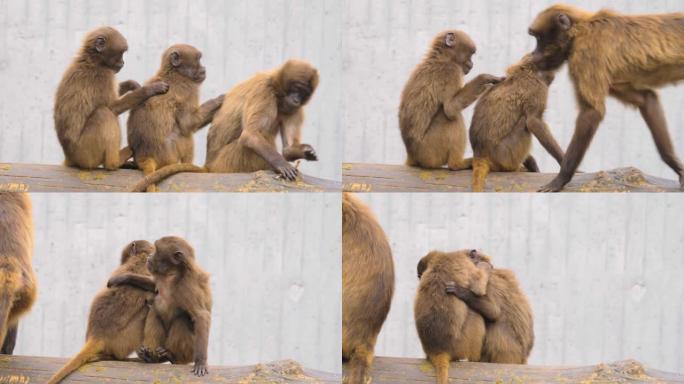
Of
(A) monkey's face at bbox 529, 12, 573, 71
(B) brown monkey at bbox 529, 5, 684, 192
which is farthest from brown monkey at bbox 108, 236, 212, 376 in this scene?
(A) monkey's face at bbox 529, 12, 573, 71

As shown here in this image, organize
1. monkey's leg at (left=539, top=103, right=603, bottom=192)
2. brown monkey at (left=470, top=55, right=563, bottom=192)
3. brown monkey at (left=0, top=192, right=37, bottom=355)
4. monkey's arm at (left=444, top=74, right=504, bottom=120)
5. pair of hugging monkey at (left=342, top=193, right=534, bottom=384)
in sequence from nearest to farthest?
brown monkey at (left=0, top=192, right=37, bottom=355) < pair of hugging monkey at (left=342, top=193, right=534, bottom=384) < monkey's leg at (left=539, top=103, right=603, bottom=192) < brown monkey at (left=470, top=55, right=563, bottom=192) < monkey's arm at (left=444, top=74, right=504, bottom=120)

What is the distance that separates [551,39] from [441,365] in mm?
3244

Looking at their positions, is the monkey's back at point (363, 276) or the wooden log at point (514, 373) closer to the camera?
the wooden log at point (514, 373)

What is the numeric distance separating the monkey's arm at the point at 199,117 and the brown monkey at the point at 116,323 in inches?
61.4

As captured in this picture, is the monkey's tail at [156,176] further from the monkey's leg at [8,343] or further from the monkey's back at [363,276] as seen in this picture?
the monkey's leg at [8,343]

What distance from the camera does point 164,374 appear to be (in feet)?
26.7

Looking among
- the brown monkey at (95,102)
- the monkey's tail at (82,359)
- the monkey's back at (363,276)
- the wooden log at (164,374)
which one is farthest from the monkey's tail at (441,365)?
the brown monkey at (95,102)

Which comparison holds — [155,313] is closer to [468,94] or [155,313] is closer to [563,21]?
[468,94]

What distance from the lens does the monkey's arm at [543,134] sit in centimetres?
924

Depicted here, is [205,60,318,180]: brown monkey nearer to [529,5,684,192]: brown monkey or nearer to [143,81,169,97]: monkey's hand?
[143,81,169,97]: monkey's hand

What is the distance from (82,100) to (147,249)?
1.52m

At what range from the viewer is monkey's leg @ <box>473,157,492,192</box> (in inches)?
363

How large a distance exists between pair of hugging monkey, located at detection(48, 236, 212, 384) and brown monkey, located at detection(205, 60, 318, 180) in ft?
3.43

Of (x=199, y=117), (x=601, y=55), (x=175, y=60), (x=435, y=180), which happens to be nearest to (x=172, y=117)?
(x=199, y=117)
